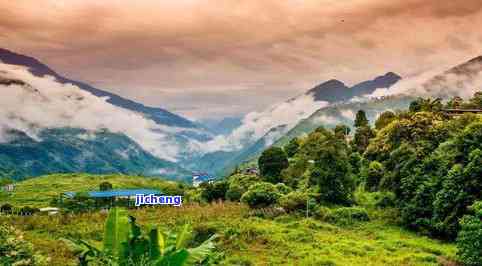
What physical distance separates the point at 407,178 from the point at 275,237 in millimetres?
18052

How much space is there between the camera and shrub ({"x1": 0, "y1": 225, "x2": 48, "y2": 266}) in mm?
20031

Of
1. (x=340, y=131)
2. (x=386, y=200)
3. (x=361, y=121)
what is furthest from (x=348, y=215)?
(x=340, y=131)

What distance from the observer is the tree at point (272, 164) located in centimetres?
8375

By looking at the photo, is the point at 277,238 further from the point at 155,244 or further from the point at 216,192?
the point at 216,192

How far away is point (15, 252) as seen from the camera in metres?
20.1

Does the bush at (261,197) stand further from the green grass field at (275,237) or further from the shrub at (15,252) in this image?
the shrub at (15,252)

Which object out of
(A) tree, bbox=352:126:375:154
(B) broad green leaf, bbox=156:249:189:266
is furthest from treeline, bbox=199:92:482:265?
(B) broad green leaf, bbox=156:249:189:266

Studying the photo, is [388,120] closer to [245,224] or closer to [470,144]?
[470,144]

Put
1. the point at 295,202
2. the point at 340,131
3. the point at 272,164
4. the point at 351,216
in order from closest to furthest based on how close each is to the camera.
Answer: the point at 351,216, the point at 295,202, the point at 272,164, the point at 340,131

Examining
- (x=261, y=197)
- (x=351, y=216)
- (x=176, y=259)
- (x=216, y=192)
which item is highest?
(x=176, y=259)

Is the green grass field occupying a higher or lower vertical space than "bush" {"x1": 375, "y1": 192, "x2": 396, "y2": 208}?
lower

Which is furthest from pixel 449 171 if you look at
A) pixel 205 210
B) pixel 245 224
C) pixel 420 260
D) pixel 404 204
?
pixel 205 210

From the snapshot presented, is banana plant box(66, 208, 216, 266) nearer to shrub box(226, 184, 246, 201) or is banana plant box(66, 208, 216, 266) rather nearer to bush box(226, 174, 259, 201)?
bush box(226, 174, 259, 201)

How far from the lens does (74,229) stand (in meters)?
51.6
